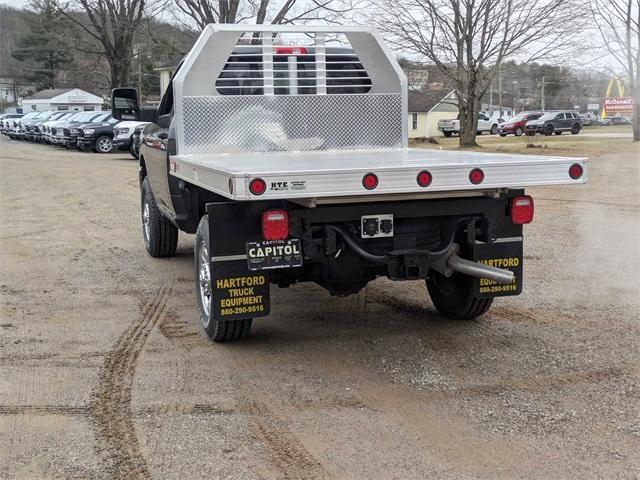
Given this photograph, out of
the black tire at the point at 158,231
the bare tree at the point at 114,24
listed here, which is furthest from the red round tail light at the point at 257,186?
the bare tree at the point at 114,24

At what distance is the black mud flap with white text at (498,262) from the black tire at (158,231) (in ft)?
14.3

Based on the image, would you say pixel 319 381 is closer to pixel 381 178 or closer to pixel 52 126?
pixel 381 178

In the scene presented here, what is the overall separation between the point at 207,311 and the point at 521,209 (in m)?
2.47

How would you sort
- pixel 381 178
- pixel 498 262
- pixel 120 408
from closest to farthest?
pixel 120 408 < pixel 381 178 < pixel 498 262

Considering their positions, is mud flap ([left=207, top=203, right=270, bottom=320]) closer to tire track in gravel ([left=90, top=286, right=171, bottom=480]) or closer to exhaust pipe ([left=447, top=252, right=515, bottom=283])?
tire track in gravel ([left=90, top=286, right=171, bottom=480])

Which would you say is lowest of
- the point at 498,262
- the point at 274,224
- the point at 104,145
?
the point at 498,262

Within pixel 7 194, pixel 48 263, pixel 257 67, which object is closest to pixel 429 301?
pixel 257 67

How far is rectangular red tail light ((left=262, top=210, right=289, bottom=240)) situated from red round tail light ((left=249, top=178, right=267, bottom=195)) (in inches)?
19.0

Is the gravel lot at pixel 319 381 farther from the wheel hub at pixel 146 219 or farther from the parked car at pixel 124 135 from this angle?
the parked car at pixel 124 135

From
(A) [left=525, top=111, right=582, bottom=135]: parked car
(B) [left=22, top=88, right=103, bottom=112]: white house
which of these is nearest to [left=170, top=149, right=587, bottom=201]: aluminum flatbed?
(A) [left=525, top=111, right=582, bottom=135]: parked car

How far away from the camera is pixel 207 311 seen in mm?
6074

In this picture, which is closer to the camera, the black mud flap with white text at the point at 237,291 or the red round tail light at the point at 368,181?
the red round tail light at the point at 368,181

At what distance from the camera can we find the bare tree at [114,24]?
135ft

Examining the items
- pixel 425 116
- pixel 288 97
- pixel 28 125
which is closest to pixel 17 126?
pixel 28 125
